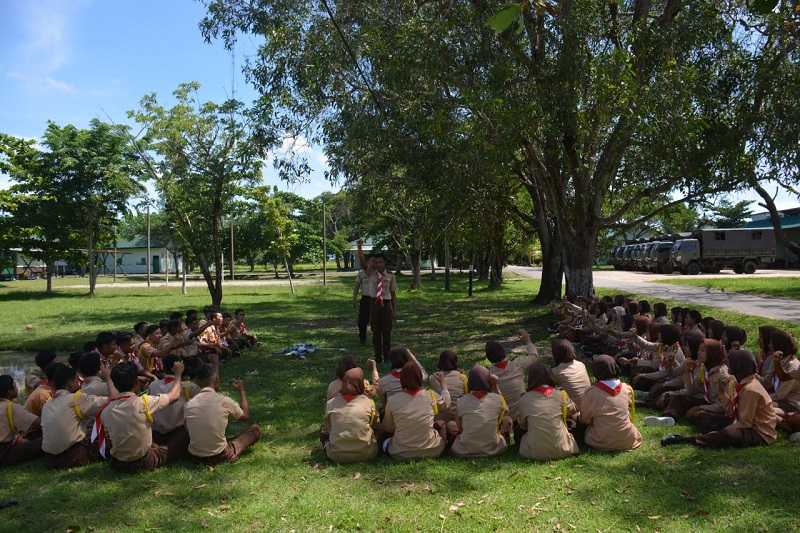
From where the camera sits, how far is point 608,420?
5113 mm

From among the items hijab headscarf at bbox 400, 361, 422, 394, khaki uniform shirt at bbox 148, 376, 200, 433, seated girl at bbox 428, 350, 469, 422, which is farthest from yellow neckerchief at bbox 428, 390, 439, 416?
khaki uniform shirt at bbox 148, 376, 200, 433

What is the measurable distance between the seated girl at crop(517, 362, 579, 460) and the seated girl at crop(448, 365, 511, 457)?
0.67ft

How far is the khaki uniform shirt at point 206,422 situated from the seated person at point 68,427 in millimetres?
772

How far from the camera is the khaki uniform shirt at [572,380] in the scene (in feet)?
18.6

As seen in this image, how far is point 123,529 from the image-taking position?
13.1ft

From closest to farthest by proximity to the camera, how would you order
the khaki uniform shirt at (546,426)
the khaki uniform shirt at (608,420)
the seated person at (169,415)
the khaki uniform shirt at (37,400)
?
the khaki uniform shirt at (546,426) < the khaki uniform shirt at (608,420) < the seated person at (169,415) < the khaki uniform shirt at (37,400)

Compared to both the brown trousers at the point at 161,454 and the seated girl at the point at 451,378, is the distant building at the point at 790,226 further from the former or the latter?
the brown trousers at the point at 161,454

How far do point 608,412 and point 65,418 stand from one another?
14.8ft

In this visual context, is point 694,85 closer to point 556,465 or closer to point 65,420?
point 556,465

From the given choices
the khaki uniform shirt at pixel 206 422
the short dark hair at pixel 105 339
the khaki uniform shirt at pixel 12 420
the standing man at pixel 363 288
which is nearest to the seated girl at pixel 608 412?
the khaki uniform shirt at pixel 206 422

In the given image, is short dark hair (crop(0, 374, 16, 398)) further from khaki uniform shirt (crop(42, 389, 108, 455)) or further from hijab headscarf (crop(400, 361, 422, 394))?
hijab headscarf (crop(400, 361, 422, 394))

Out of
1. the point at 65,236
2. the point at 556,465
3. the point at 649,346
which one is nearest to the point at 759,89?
the point at 649,346

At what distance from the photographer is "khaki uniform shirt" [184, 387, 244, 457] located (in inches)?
198

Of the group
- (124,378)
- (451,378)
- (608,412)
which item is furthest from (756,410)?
(124,378)
